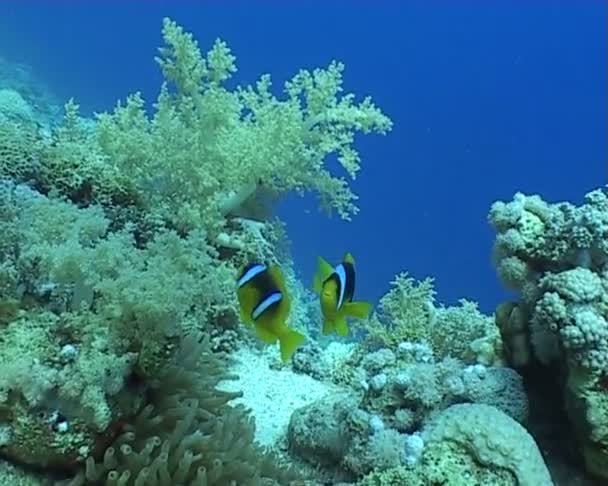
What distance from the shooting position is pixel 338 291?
318 centimetres

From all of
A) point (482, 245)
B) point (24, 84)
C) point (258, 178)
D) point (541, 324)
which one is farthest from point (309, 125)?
point (482, 245)

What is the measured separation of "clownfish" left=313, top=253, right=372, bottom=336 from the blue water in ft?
155

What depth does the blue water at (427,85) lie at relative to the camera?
5972 cm

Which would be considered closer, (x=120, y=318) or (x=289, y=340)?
(x=120, y=318)

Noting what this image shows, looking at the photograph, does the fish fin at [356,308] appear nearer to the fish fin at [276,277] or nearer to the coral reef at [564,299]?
the fish fin at [276,277]

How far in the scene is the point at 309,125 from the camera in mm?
5828

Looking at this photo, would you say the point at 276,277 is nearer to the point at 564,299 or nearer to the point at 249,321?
the point at 249,321

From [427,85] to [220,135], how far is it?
3231 inches

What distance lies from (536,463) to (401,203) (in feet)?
215

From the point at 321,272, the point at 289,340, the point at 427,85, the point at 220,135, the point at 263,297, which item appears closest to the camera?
the point at 263,297

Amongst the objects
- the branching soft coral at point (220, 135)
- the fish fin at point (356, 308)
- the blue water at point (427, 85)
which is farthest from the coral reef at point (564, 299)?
the blue water at point (427, 85)

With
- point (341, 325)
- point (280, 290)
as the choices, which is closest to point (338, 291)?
point (341, 325)

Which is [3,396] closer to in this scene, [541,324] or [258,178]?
[541,324]

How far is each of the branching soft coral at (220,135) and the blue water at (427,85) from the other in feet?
146
